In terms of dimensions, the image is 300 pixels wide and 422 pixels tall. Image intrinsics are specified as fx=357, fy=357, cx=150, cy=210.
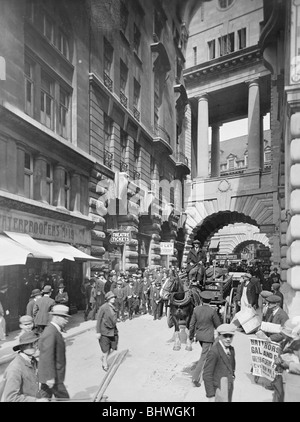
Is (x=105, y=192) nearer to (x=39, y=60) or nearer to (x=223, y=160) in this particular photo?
(x=39, y=60)

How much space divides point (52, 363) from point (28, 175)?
32.4ft

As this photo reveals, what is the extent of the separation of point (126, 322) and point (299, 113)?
1010cm

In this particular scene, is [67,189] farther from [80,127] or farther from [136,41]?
[136,41]

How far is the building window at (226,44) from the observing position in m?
12.6

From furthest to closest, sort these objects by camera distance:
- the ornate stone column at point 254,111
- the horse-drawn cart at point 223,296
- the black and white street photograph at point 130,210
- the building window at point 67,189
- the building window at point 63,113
→ the ornate stone column at point 254,111 < the building window at point 67,189 < the building window at point 63,113 < the horse-drawn cart at point 223,296 < the black and white street photograph at point 130,210

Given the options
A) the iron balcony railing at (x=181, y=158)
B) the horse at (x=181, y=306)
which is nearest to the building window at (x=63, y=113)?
the horse at (x=181, y=306)

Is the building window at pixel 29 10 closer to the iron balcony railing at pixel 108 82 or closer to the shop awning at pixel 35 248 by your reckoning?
the iron balcony railing at pixel 108 82

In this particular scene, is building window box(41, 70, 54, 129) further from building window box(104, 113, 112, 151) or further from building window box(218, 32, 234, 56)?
building window box(218, 32, 234, 56)

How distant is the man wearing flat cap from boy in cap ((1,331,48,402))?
899 centimetres

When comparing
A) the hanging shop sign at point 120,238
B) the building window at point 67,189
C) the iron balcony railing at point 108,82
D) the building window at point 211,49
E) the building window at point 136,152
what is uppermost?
the iron balcony railing at point 108,82

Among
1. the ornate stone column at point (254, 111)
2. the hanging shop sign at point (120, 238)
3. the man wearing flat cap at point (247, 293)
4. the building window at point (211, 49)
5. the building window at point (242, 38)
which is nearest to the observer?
the building window at point (242, 38)

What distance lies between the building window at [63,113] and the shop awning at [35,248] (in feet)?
16.8

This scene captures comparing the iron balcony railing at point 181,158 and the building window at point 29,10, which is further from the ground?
the building window at point 29,10

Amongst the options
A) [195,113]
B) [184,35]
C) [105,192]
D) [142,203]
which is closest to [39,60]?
[184,35]
